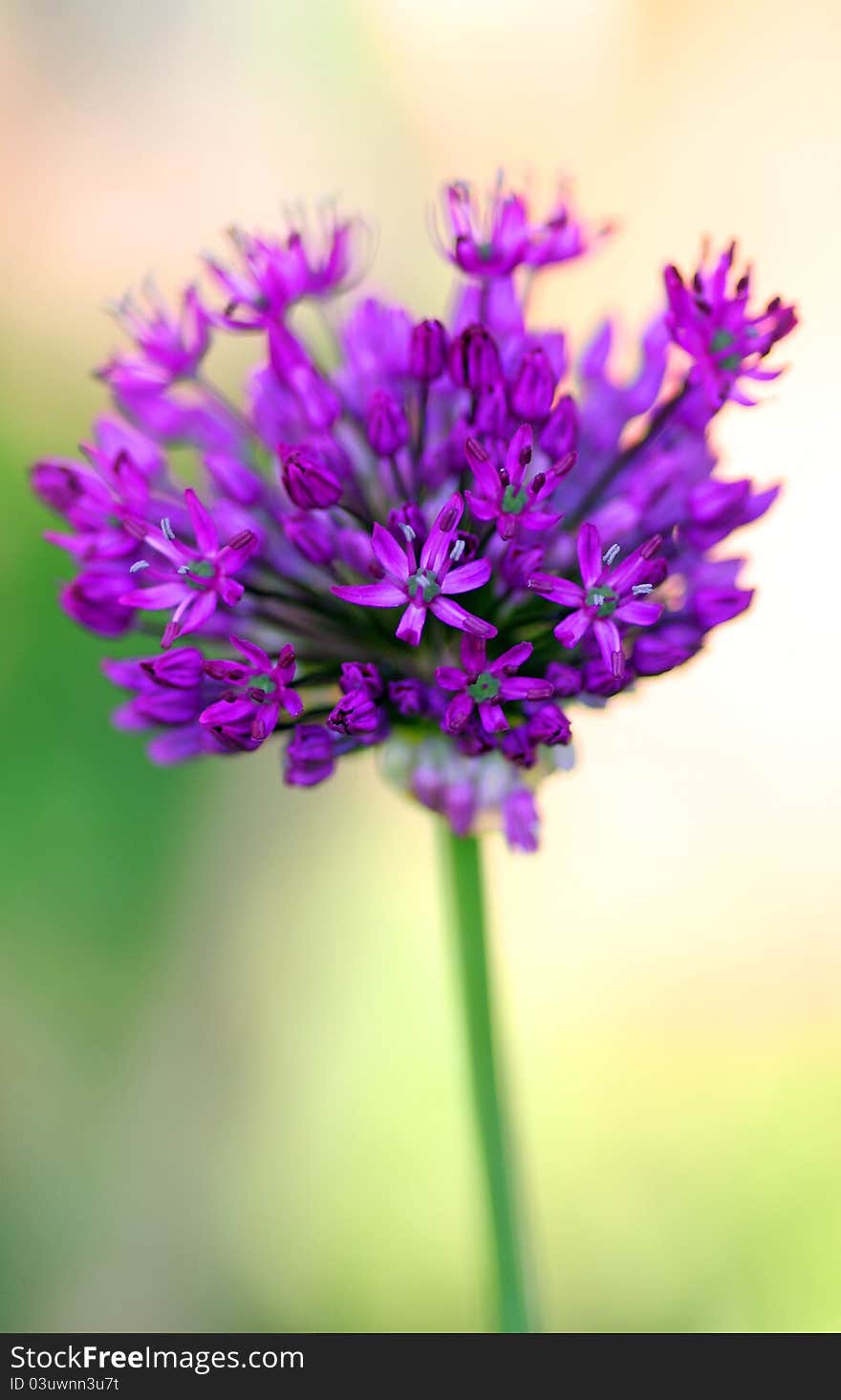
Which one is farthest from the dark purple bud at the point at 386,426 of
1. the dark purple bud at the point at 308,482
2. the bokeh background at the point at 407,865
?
the bokeh background at the point at 407,865

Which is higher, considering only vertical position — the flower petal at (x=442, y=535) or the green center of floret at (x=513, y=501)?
the green center of floret at (x=513, y=501)

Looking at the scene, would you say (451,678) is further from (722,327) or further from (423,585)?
(722,327)

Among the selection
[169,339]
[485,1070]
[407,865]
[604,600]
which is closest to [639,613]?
[604,600]

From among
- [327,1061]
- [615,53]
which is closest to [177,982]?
[327,1061]

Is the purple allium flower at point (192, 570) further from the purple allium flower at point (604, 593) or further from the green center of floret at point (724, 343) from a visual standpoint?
the green center of floret at point (724, 343)

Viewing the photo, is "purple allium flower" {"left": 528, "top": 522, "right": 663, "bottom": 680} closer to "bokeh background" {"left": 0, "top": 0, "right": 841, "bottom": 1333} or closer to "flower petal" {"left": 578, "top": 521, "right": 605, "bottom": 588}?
"flower petal" {"left": 578, "top": 521, "right": 605, "bottom": 588}

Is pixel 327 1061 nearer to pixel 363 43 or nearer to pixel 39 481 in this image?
pixel 39 481
